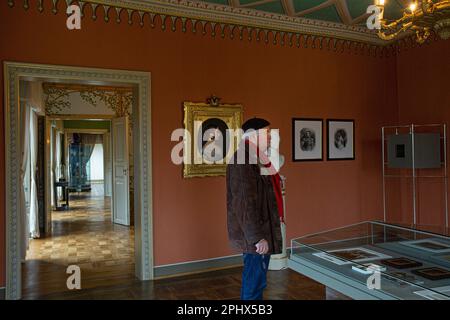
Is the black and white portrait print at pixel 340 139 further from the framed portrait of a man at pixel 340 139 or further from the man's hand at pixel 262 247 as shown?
the man's hand at pixel 262 247

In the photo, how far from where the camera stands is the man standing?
2.89 m

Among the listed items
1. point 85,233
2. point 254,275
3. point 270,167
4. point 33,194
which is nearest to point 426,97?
point 270,167

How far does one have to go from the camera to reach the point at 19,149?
4078mm

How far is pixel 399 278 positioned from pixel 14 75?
3.88 meters

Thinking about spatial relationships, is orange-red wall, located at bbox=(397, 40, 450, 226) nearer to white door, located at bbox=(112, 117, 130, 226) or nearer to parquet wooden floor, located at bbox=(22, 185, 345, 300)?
parquet wooden floor, located at bbox=(22, 185, 345, 300)

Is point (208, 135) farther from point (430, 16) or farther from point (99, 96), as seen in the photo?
point (99, 96)

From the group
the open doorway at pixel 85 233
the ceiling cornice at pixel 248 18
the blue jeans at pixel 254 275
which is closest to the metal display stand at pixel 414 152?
the ceiling cornice at pixel 248 18

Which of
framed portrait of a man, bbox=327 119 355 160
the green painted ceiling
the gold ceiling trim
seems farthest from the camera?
framed portrait of a man, bbox=327 119 355 160

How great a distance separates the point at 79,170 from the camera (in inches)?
735

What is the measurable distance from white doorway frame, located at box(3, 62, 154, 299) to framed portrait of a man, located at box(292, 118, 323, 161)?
6.95 feet

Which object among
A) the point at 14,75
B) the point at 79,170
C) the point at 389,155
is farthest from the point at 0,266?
the point at 79,170

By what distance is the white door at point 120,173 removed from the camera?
8383 millimetres

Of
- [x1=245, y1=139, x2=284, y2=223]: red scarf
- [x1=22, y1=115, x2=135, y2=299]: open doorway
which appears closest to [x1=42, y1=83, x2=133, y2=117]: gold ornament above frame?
[x1=22, y1=115, x2=135, y2=299]: open doorway
